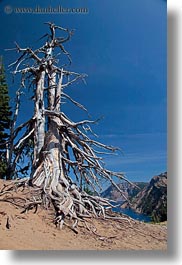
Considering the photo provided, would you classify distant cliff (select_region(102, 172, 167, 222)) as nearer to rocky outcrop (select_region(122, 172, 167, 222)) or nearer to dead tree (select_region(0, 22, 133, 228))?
rocky outcrop (select_region(122, 172, 167, 222))

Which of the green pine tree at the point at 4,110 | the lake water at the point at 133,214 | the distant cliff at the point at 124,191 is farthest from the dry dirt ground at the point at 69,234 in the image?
the green pine tree at the point at 4,110

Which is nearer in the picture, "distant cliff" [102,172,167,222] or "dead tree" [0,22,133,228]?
"distant cliff" [102,172,167,222]

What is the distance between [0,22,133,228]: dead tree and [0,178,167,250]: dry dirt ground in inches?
3.8

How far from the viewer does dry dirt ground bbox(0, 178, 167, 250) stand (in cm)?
304

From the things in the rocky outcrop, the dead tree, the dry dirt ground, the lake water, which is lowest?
the dry dirt ground

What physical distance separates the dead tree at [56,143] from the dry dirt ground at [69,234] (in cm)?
10

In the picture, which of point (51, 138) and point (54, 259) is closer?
point (54, 259)

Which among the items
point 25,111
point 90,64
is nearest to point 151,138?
→ point 90,64

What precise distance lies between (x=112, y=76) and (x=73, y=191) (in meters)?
0.81

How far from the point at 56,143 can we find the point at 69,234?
62cm

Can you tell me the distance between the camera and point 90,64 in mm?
3148

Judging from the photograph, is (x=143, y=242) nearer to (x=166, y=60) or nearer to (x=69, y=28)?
(x=166, y=60)

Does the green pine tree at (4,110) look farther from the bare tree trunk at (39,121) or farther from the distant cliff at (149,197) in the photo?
the distant cliff at (149,197)

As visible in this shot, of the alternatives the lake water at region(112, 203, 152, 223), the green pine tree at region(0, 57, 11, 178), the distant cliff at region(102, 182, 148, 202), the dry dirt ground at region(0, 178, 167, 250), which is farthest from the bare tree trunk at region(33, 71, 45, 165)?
the lake water at region(112, 203, 152, 223)
